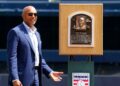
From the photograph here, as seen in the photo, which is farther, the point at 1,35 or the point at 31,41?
the point at 1,35

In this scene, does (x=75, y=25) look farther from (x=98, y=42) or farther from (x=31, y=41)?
(x=31, y=41)

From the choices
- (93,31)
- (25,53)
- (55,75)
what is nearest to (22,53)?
(25,53)

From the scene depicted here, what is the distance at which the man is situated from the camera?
4742 mm

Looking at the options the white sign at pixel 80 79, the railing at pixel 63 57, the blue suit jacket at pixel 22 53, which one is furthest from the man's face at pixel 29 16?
the railing at pixel 63 57

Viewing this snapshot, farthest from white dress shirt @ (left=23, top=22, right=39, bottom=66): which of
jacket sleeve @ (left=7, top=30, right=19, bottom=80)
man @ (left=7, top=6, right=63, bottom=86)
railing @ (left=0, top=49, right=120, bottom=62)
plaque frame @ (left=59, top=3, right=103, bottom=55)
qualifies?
railing @ (left=0, top=49, right=120, bottom=62)

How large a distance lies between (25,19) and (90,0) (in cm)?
491

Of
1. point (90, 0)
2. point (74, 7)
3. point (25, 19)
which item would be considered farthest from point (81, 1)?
point (25, 19)

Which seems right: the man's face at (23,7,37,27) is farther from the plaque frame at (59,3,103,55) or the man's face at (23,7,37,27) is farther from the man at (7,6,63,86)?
the plaque frame at (59,3,103,55)

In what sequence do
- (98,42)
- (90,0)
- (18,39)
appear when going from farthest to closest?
(90,0) < (98,42) < (18,39)

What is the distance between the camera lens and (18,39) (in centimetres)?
480

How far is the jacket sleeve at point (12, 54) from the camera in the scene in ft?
15.4

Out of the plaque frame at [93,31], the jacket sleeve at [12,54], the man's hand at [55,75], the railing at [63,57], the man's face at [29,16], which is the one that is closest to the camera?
the jacket sleeve at [12,54]

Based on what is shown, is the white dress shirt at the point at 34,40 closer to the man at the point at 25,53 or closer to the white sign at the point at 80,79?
the man at the point at 25,53

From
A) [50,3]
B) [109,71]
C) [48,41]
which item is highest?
[50,3]
